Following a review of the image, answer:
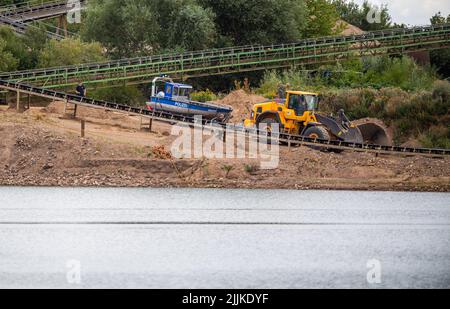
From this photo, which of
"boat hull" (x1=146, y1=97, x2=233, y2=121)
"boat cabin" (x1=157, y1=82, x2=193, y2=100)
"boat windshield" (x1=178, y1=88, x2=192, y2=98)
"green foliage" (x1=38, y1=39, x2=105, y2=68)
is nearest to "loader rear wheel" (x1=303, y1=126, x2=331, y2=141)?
"boat hull" (x1=146, y1=97, x2=233, y2=121)

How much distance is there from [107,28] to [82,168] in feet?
87.5

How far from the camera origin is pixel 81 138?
63.2m

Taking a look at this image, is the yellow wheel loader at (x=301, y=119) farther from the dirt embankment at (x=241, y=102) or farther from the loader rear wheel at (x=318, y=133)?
the dirt embankment at (x=241, y=102)

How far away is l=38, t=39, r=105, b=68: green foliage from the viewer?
80.9 metres

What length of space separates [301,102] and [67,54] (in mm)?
22300

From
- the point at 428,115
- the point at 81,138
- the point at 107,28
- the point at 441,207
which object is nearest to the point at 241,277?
the point at 441,207

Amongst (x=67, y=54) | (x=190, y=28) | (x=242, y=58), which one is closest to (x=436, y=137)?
(x=242, y=58)

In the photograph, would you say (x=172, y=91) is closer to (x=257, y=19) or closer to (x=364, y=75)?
(x=364, y=75)

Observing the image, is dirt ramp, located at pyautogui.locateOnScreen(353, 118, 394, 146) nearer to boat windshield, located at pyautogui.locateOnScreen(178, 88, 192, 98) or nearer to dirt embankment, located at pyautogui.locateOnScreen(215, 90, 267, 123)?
Answer: dirt embankment, located at pyautogui.locateOnScreen(215, 90, 267, 123)

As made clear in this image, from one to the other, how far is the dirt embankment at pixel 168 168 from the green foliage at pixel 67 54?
17715 millimetres

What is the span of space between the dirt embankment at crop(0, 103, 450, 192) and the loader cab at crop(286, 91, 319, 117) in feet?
7.23

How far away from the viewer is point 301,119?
64.1 metres

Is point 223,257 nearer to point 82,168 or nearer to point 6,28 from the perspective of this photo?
point 82,168

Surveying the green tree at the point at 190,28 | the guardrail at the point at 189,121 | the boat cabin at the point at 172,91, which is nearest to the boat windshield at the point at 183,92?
the boat cabin at the point at 172,91
